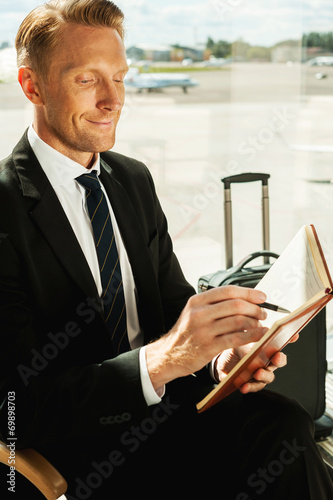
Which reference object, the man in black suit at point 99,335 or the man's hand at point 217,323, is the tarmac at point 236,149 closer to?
the man in black suit at point 99,335

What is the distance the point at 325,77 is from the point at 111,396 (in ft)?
11.1

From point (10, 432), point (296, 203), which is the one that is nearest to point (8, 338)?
point (10, 432)

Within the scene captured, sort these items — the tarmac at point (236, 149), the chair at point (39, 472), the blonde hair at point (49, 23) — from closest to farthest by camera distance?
the chair at point (39, 472)
the blonde hair at point (49, 23)
the tarmac at point (236, 149)

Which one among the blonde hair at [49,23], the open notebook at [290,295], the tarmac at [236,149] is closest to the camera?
the open notebook at [290,295]

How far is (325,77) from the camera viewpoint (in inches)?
162

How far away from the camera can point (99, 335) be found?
150cm

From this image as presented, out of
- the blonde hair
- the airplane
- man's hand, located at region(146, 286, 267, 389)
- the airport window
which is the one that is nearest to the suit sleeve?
man's hand, located at region(146, 286, 267, 389)

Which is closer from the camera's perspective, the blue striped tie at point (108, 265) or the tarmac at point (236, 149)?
the blue striped tie at point (108, 265)

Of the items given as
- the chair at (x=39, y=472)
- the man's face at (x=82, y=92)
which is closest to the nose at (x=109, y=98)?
the man's face at (x=82, y=92)

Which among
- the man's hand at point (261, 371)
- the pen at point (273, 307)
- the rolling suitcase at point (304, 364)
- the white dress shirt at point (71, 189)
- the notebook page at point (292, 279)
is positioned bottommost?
the rolling suitcase at point (304, 364)

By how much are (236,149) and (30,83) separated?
255 cm

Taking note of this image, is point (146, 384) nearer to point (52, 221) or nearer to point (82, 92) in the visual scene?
point (52, 221)

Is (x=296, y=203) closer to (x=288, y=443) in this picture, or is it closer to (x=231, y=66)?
(x=231, y=66)

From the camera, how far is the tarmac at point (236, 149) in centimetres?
354
